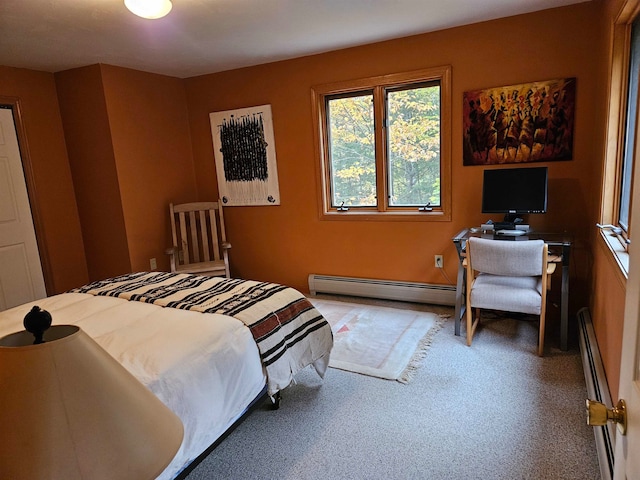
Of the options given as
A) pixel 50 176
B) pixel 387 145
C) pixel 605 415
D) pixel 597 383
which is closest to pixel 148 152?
pixel 50 176

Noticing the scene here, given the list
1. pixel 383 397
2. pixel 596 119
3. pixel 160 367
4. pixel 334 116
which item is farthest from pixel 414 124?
pixel 160 367

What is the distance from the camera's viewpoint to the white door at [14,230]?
3.42 metres

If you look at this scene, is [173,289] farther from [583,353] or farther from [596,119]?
[596,119]

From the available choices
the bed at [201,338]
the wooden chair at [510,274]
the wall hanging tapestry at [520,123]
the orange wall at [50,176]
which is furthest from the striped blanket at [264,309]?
the wall hanging tapestry at [520,123]

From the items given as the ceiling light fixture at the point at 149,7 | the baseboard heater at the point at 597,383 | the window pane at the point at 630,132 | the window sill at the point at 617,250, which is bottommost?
the baseboard heater at the point at 597,383

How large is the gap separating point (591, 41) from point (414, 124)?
1.29m

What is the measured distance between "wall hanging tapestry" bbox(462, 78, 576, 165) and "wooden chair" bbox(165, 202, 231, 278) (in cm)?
239

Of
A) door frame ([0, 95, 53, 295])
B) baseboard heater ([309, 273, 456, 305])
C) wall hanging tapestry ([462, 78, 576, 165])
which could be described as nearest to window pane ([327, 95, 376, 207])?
baseboard heater ([309, 273, 456, 305])

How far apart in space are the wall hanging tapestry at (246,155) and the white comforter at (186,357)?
7.35ft

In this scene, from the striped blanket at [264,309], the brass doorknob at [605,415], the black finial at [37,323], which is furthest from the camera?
the striped blanket at [264,309]

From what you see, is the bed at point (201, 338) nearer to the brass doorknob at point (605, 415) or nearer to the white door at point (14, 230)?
the brass doorknob at point (605, 415)

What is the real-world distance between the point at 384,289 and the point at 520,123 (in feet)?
5.65

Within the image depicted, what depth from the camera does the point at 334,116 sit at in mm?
3766

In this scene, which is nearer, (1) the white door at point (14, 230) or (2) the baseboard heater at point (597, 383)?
(2) the baseboard heater at point (597, 383)
